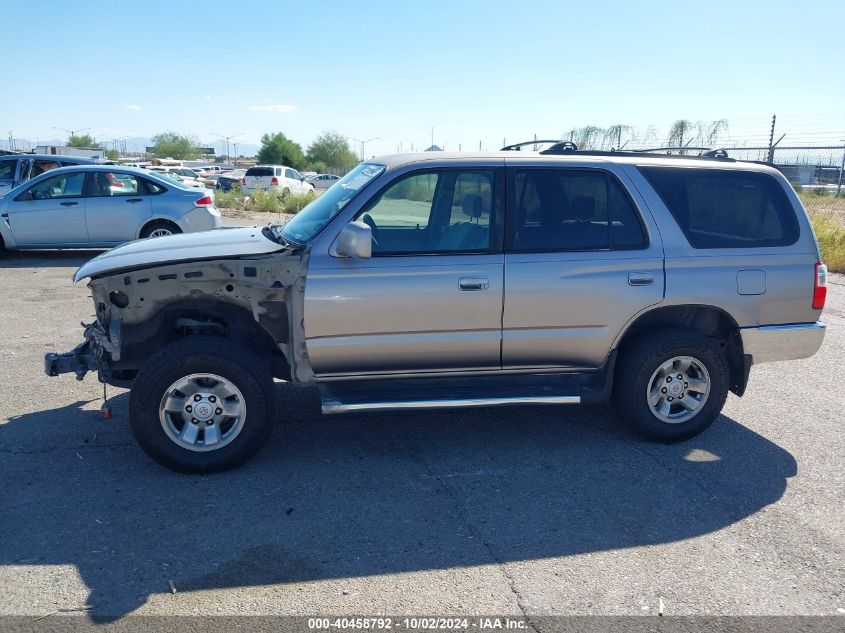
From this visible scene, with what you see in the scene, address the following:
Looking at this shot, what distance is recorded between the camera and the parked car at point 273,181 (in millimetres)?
31670

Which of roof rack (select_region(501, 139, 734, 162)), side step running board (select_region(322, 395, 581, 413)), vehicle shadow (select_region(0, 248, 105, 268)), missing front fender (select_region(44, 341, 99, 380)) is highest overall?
roof rack (select_region(501, 139, 734, 162))

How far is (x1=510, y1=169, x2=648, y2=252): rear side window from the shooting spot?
4953 millimetres

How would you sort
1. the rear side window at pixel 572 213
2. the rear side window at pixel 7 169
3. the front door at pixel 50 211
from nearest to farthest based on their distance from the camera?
the rear side window at pixel 572 213, the front door at pixel 50 211, the rear side window at pixel 7 169

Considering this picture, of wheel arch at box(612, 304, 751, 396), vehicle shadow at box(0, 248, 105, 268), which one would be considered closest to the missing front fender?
wheel arch at box(612, 304, 751, 396)

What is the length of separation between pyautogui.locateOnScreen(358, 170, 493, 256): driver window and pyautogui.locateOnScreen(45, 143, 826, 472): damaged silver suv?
14 mm

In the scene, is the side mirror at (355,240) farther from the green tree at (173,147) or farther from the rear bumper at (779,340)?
the green tree at (173,147)

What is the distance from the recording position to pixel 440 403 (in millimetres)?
4727

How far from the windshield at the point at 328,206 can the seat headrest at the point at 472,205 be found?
1.98ft

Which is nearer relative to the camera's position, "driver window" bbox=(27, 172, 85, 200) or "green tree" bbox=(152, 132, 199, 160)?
"driver window" bbox=(27, 172, 85, 200)

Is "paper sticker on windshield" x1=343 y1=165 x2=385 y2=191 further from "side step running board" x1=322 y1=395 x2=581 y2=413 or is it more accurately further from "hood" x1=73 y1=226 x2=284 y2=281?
"side step running board" x1=322 y1=395 x2=581 y2=413

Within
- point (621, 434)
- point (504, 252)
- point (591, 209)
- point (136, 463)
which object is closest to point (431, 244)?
point (504, 252)

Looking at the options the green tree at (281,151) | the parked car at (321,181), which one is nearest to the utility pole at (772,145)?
the parked car at (321,181)

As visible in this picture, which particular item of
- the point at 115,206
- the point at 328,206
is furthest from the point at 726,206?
the point at 115,206

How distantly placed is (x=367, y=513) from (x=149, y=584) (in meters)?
1.21
